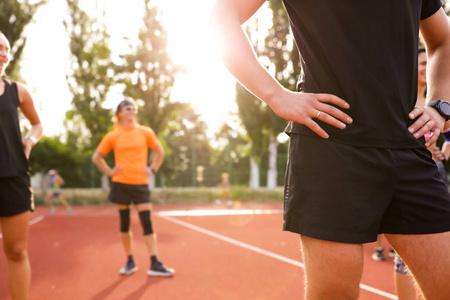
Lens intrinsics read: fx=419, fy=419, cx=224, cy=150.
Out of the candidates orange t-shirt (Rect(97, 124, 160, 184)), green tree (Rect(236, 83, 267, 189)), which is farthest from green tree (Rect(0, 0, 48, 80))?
orange t-shirt (Rect(97, 124, 160, 184))

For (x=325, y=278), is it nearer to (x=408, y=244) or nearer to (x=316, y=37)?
(x=408, y=244)

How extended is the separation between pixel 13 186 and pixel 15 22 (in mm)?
18088

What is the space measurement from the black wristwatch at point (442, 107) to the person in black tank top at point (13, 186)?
2709mm

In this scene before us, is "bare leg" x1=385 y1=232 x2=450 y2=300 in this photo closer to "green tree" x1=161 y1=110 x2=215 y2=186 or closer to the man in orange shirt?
the man in orange shirt

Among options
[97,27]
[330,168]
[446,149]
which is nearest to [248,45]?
[330,168]

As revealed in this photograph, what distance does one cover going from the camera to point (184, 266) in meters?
5.90

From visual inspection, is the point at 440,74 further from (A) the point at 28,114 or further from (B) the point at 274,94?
(A) the point at 28,114

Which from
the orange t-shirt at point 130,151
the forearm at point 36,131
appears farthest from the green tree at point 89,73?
the forearm at point 36,131

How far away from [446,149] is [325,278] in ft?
10.7

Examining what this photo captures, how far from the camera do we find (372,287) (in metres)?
4.79

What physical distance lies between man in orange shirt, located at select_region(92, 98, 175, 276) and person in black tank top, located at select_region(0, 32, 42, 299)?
7.53 feet

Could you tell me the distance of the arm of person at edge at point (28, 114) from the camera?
3.24m

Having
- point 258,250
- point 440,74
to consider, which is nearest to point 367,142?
point 440,74

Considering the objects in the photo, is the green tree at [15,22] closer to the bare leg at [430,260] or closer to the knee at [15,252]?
the knee at [15,252]
